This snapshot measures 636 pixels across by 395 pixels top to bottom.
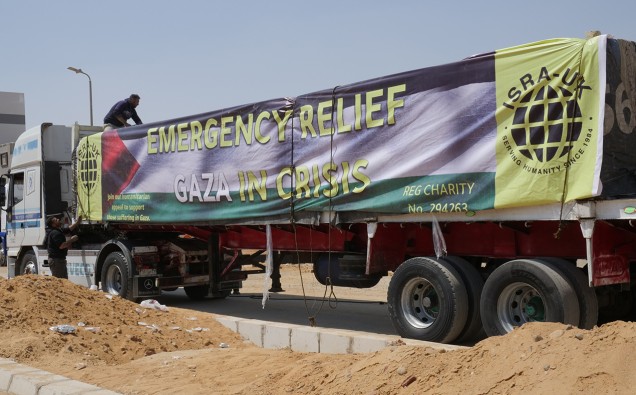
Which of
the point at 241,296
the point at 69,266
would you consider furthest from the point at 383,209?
the point at 69,266

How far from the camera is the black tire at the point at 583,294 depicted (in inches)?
274

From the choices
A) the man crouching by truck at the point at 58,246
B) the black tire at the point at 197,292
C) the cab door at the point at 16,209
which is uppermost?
the cab door at the point at 16,209

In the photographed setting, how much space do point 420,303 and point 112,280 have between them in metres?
7.12

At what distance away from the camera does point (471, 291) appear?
784cm

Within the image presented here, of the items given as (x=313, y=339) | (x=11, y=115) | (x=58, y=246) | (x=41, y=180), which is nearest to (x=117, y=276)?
(x=58, y=246)

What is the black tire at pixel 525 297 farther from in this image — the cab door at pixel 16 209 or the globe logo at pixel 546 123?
the cab door at pixel 16 209

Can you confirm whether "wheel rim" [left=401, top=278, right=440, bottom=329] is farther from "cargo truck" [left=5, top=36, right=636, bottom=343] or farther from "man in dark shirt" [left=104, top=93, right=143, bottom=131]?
"man in dark shirt" [left=104, top=93, right=143, bottom=131]

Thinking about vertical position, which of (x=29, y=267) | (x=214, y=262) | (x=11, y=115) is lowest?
(x=29, y=267)

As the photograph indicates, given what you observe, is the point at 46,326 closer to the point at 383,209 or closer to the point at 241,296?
the point at 383,209

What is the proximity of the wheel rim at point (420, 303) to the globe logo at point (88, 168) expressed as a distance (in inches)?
298

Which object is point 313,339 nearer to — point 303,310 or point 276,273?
point 276,273

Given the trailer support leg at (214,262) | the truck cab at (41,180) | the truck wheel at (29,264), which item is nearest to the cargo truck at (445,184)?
the trailer support leg at (214,262)

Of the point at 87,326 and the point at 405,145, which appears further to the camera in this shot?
the point at 87,326

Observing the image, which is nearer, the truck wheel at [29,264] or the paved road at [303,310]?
the paved road at [303,310]
